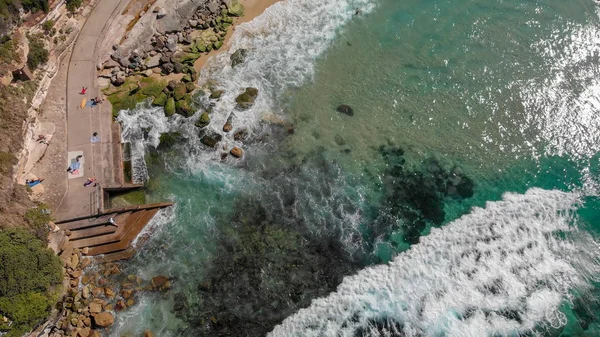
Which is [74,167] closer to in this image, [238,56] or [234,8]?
[238,56]

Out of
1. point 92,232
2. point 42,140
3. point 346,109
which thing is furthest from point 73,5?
point 346,109

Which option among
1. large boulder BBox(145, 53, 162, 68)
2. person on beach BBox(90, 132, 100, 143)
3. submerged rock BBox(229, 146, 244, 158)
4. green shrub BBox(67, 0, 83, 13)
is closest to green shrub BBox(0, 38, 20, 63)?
green shrub BBox(67, 0, 83, 13)

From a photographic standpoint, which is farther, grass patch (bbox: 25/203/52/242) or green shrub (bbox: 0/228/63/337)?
grass patch (bbox: 25/203/52/242)

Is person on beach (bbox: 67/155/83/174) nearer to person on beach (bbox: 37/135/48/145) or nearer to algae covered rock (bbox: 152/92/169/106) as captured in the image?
person on beach (bbox: 37/135/48/145)

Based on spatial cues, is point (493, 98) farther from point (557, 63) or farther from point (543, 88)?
point (557, 63)

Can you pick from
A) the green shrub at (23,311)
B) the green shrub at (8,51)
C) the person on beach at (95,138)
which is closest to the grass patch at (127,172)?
the person on beach at (95,138)

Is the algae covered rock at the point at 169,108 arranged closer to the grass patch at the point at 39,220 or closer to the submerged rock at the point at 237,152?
the submerged rock at the point at 237,152
